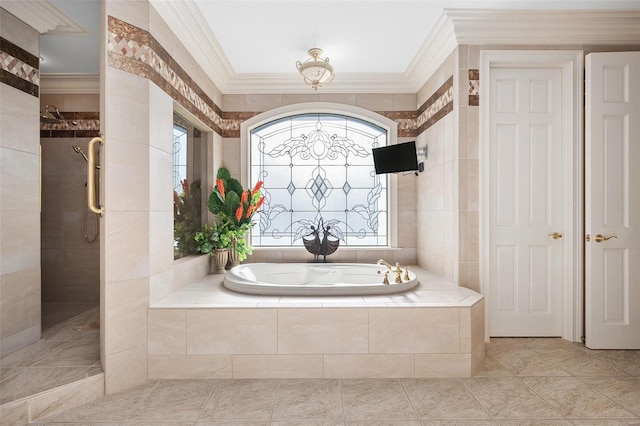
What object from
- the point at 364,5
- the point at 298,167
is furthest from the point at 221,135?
the point at 364,5

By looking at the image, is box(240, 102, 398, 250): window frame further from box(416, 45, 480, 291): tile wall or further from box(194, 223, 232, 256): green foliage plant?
box(416, 45, 480, 291): tile wall

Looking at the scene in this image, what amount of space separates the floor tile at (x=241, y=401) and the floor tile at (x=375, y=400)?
0.41 meters

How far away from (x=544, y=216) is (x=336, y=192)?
185 centimetres

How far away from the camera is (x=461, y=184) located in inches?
104

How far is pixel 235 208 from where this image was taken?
3.18 metres

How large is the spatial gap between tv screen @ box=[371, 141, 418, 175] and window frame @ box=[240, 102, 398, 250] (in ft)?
1.19

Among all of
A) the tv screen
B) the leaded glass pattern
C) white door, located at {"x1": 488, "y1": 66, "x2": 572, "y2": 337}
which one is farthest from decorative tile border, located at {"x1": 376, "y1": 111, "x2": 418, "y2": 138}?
white door, located at {"x1": 488, "y1": 66, "x2": 572, "y2": 337}

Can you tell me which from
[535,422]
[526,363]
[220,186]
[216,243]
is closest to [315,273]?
[216,243]

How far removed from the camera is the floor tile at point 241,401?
1.78 meters

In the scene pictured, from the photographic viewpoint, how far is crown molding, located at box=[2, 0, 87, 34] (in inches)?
88.4

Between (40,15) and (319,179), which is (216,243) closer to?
(319,179)

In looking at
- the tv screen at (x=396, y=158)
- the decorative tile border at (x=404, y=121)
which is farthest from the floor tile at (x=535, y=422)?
the decorative tile border at (x=404, y=121)

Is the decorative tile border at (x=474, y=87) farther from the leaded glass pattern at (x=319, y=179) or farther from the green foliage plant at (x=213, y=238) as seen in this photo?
the green foliage plant at (x=213, y=238)

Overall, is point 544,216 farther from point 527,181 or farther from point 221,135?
point 221,135
